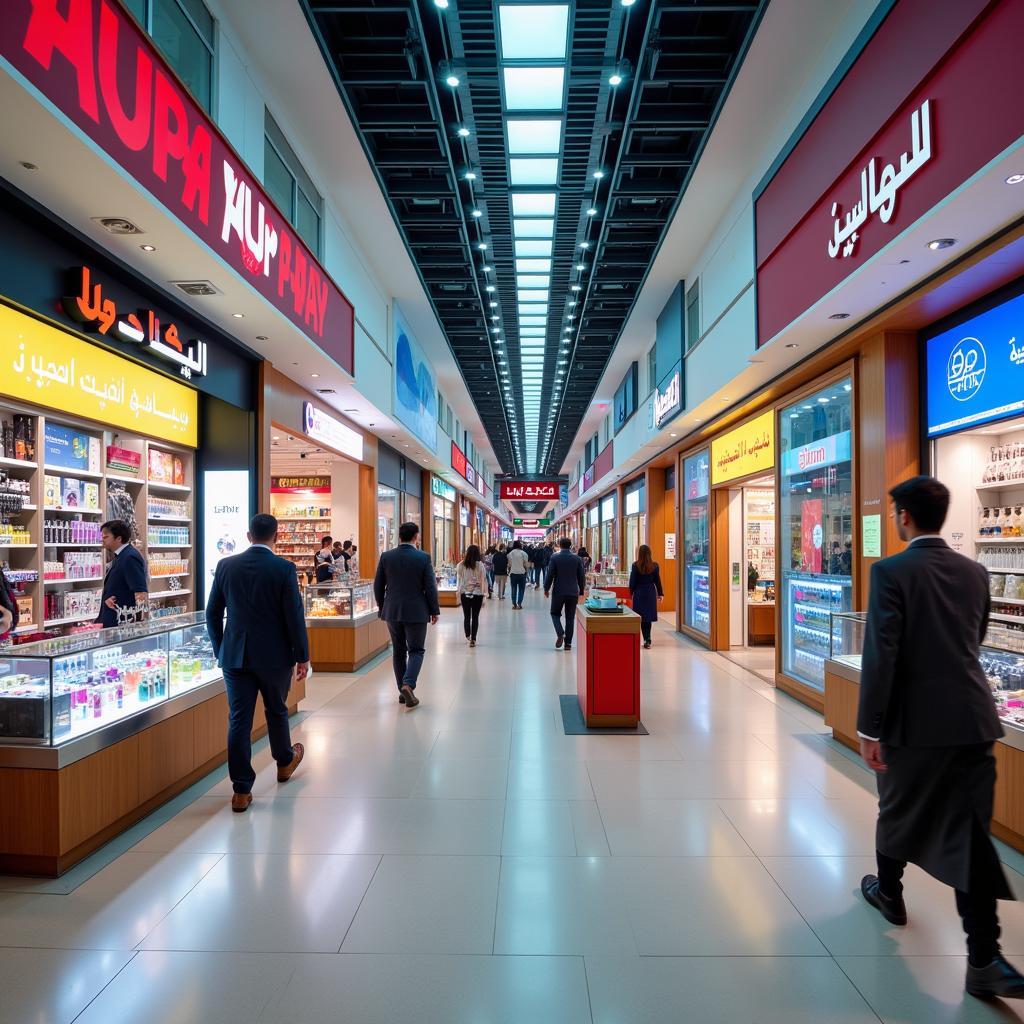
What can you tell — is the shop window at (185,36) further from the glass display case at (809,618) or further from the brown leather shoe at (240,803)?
the glass display case at (809,618)

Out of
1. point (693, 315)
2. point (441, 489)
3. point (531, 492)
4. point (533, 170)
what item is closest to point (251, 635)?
point (533, 170)

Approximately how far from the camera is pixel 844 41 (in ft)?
16.4

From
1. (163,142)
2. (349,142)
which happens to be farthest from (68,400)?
(349,142)

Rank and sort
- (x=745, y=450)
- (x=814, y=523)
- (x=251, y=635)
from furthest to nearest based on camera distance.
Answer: (x=745, y=450) < (x=814, y=523) < (x=251, y=635)

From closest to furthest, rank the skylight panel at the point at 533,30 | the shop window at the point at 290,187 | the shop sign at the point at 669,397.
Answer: the skylight panel at the point at 533,30, the shop window at the point at 290,187, the shop sign at the point at 669,397

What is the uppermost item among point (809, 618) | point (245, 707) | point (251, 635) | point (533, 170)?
point (533, 170)

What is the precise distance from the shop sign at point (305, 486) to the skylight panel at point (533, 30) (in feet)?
30.8

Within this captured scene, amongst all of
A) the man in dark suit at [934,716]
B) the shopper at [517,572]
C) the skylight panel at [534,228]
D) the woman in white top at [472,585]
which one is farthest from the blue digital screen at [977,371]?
the shopper at [517,572]

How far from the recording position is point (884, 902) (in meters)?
2.88

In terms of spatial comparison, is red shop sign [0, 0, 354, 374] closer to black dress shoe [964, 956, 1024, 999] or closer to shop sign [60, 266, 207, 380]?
shop sign [60, 266, 207, 380]

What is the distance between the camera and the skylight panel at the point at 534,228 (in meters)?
8.95

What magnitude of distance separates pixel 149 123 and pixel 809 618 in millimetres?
6754

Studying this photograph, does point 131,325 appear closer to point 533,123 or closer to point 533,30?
point 533,30

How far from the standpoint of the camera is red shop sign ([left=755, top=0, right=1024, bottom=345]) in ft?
10.8
